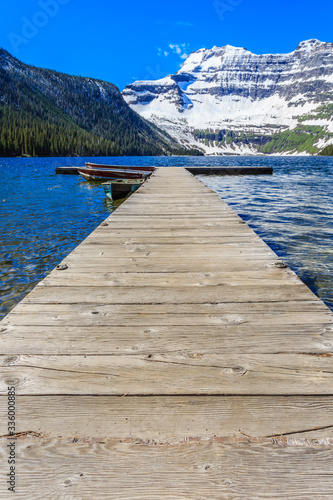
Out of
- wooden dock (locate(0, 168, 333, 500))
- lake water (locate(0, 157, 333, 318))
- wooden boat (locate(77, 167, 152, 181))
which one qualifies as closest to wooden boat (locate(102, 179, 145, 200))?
lake water (locate(0, 157, 333, 318))

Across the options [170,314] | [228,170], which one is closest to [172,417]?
[170,314]

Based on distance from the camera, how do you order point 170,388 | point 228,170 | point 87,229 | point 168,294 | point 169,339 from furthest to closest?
point 228,170 → point 87,229 → point 168,294 → point 169,339 → point 170,388

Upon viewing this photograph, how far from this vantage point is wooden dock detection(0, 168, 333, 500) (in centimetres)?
136

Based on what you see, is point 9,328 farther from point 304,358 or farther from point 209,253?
point 209,253

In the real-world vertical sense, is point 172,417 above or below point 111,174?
below

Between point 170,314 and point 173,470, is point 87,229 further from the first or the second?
point 173,470

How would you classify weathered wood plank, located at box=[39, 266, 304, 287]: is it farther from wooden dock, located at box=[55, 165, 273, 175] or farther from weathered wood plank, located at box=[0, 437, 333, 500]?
wooden dock, located at box=[55, 165, 273, 175]

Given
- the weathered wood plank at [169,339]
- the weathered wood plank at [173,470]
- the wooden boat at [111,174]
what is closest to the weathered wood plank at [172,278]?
the weathered wood plank at [169,339]

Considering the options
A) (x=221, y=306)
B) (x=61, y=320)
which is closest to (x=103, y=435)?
(x=61, y=320)

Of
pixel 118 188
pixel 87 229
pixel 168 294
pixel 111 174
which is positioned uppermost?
pixel 111 174

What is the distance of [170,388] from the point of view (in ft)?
5.98

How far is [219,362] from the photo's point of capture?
2047 millimetres

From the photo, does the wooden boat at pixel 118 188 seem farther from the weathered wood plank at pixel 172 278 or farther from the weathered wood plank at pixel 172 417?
the weathered wood plank at pixel 172 417

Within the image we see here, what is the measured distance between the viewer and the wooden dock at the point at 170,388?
1.36 meters
